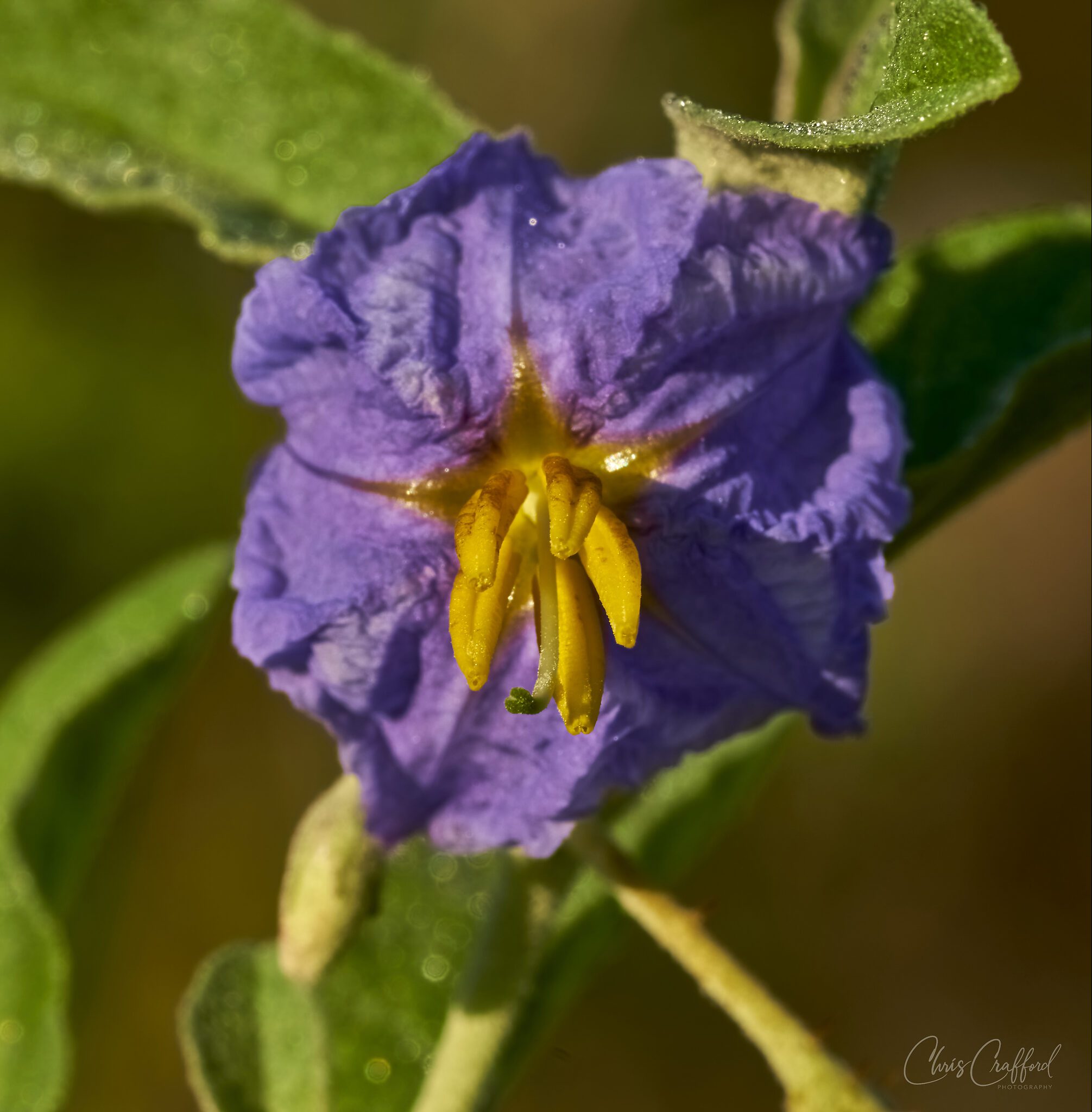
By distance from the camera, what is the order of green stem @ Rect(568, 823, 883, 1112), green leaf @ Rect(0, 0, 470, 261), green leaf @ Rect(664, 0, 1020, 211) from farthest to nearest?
green leaf @ Rect(0, 0, 470, 261)
green stem @ Rect(568, 823, 883, 1112)
green leaf @ Rect(664, 0, 1020, 211)

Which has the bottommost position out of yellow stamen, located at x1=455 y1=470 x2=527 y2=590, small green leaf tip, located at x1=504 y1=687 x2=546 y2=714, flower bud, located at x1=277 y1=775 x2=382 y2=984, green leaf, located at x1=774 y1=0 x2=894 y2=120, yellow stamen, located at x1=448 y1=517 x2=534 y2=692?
flower bud, located at x1=277 y1=775 x2=382 y2=984

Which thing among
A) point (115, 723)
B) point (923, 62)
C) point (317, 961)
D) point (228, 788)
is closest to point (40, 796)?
point (115, 723)

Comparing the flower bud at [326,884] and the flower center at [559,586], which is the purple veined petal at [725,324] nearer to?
the flower center at [559,586]

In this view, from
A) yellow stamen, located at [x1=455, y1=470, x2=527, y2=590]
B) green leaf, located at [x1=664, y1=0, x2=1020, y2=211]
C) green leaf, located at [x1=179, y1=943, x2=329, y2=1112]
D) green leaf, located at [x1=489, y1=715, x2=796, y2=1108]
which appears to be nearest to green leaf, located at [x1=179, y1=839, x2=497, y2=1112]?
green leaf, located at [x1=179, y1=943, x2=329, y2=1112]

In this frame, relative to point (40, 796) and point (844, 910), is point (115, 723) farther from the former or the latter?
point (844, 910)

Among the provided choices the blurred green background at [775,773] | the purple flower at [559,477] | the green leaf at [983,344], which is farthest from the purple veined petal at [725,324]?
the blurred green background at [775,773]

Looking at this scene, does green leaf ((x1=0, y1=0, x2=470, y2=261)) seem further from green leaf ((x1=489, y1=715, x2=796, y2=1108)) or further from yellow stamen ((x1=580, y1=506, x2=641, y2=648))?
green leaf ((x1=489, y1=715, x2=796, y2=1108))
